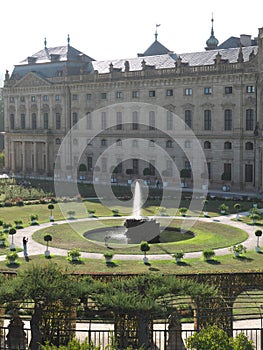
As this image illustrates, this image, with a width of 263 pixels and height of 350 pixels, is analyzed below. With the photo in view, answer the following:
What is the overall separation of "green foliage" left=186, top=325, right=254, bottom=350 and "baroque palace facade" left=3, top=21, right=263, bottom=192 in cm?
4499

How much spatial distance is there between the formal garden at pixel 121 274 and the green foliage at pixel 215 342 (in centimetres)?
3

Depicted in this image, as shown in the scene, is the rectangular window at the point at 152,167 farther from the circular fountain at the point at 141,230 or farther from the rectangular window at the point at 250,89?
the circular fountain at the point at 141,230

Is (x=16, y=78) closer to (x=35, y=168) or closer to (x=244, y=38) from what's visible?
(x=35, y=168)

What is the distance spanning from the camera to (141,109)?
241 ft

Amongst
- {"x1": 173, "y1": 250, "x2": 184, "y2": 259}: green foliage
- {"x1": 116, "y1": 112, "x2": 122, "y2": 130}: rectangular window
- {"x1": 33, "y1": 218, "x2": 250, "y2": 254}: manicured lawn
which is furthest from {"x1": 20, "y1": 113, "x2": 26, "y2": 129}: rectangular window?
{"x1": 173, "y1": 250, "x2": 184, "y2": 259}: green foliage

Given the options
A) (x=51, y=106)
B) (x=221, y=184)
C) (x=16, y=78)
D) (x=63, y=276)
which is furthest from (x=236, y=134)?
(x=63, y=276)

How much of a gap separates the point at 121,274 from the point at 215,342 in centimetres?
778

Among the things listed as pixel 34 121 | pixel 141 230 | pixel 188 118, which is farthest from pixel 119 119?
pixel 141 230

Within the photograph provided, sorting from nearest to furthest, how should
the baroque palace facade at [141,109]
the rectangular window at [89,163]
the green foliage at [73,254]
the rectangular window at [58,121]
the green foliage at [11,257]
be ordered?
the green foliage at [11,257], the green foliage at [73,254], the baroque palace facade at [141,109], the rectangular window at [89,163], the rectangular window at [58,121]

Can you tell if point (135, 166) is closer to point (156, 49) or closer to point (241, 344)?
point (156, 49)

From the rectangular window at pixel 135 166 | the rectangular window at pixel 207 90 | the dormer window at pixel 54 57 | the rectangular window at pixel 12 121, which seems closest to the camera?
the rectangular window at pixel 207 90

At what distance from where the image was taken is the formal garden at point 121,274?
1952 centimetres

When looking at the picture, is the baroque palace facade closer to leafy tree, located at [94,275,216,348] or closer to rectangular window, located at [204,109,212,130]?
rectangular window, located at [204,109,212,130]

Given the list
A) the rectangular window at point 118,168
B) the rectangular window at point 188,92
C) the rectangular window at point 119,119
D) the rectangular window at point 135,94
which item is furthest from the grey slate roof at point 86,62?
the rectangular window at point 118,168
